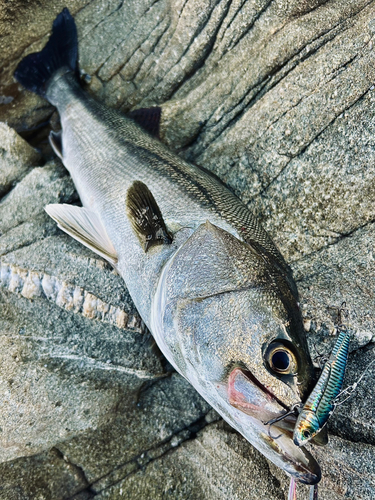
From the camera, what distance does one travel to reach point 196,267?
2223 mm

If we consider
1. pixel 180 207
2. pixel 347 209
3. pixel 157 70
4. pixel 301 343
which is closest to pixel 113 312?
pixel 180 207

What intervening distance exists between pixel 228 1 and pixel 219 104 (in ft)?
3.32

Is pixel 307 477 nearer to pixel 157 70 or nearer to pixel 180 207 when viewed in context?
pixel 180 207

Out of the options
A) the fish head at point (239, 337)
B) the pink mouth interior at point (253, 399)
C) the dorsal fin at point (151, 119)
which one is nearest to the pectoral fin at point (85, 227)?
the fish head at point (239, 337)

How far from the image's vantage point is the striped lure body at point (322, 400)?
1599 mm

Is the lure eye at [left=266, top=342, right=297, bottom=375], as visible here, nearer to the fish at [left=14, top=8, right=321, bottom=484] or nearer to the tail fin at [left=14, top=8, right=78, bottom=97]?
the fish at [left=14, top=8, right=321, bottom=484]

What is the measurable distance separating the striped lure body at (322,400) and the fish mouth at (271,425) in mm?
75

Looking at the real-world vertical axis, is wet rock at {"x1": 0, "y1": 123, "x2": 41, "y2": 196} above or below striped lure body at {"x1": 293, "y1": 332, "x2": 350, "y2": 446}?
below

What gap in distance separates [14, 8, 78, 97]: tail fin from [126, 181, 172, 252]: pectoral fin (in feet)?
7.68

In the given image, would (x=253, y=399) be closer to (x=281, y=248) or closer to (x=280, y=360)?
(x=280, y=360)

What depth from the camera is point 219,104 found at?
3.63 metres

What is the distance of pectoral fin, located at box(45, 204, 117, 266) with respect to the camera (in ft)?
9.57

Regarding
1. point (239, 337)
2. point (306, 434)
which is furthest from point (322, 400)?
point (239, 337)

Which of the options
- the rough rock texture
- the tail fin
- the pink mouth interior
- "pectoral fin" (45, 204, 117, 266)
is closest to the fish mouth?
the pink mouth interior
